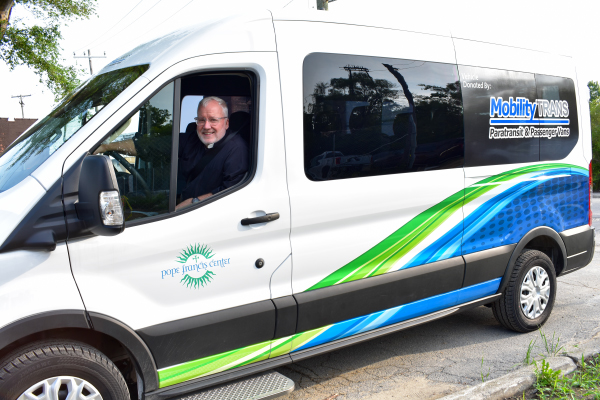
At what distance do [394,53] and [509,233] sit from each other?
1.79 m

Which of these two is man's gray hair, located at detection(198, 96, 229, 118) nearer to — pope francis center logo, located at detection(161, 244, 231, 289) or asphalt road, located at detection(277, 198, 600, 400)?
pope francis center logo, located at detection(161, 244, 231, 289)

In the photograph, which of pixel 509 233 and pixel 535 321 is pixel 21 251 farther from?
pixel 535 321

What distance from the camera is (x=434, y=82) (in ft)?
12.5

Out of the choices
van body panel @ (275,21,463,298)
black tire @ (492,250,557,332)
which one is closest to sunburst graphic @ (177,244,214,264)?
van body panel @ (275,21,463,298)

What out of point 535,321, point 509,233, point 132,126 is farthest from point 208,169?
point 535,321

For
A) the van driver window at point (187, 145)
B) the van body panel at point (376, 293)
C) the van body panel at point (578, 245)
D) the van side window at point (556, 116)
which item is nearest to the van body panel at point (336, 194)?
the van body panel at point (376, 293)

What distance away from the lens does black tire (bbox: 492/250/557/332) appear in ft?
14.5

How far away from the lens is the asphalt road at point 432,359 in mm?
3602

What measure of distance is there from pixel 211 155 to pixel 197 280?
718 millimetres

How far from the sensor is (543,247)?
4.75 metres

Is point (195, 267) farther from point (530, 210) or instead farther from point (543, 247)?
point (543, 247)

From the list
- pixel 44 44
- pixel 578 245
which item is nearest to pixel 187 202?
pixel 578 245

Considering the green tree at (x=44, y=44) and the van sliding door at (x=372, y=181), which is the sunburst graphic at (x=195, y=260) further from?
the green tree at (x=44, y=44)

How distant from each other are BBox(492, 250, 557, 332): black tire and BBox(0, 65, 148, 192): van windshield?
3.36 metres
